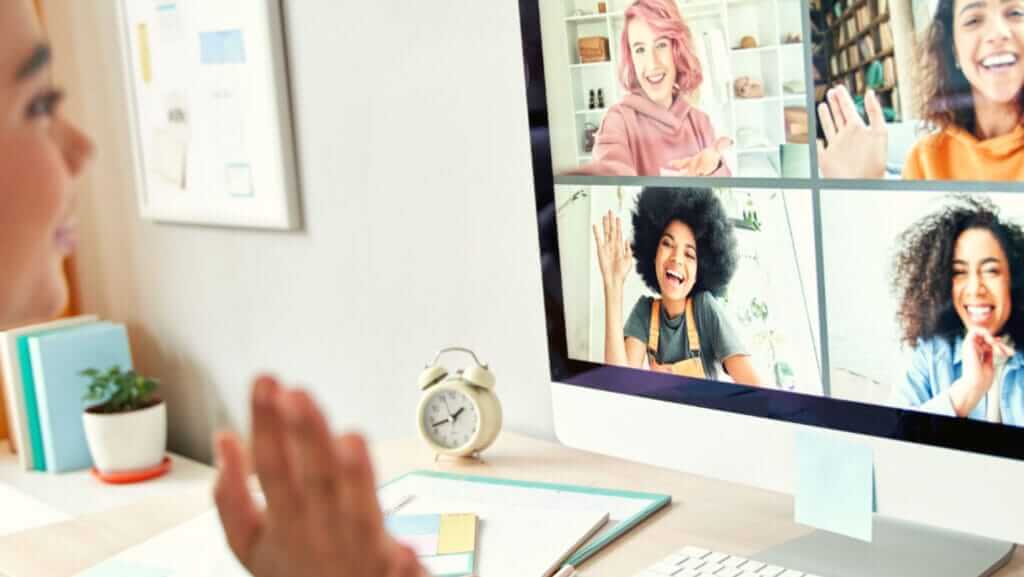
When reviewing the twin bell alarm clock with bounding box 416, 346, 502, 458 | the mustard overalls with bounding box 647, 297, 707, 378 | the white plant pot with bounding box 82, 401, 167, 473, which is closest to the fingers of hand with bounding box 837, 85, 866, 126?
the mustard overalls with bounding box 647, 297, 707, 378

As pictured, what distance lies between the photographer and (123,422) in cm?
208

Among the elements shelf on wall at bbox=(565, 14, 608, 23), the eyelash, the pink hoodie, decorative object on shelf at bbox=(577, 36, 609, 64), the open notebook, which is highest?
shelf on wall at bbox=(565, 14, 608, 23)

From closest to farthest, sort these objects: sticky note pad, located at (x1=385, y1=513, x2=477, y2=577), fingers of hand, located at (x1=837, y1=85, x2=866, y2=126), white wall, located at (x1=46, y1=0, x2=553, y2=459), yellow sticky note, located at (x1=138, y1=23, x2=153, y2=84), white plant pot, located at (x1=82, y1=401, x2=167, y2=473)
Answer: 1. fingers of hand, located at (x1=837, y1=85, x2=866, y2=126)
2. sticky note pad, located at (x1=385, y1=513, x2=477, y2=577)
3. white wall, located at (x1=46, y1=0, x2=553, y2=459)
4. white plant pot, located at (x1=82, y1=401, x2=167, y2=473)
5. yellow sticky note, located at (x1=138, y1=23, x2=153, y2=84)

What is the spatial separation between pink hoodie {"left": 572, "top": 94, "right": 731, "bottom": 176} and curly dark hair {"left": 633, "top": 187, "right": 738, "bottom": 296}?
3 centimetres

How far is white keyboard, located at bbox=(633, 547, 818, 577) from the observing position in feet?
3.36

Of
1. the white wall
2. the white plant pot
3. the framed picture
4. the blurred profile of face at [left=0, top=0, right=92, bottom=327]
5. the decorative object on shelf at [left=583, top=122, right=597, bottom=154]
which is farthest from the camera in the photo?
the white plant pot

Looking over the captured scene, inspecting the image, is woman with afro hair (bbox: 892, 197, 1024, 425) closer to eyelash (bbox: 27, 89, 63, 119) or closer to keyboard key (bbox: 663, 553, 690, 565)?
keyboard key (bbox: 663, 553, 690, 565)

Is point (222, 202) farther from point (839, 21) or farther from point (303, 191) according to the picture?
point (839, 21)

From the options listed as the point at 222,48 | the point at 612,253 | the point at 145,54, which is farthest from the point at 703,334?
the point at 145,54

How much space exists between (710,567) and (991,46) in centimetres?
46

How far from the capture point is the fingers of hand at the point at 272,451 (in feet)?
1.53

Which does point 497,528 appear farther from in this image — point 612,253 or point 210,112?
point 210,112

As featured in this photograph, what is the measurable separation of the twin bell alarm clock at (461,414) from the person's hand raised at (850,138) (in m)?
0.55

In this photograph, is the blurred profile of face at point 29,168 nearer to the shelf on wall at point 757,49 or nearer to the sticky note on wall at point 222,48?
the shelf on wall at point 757,49
